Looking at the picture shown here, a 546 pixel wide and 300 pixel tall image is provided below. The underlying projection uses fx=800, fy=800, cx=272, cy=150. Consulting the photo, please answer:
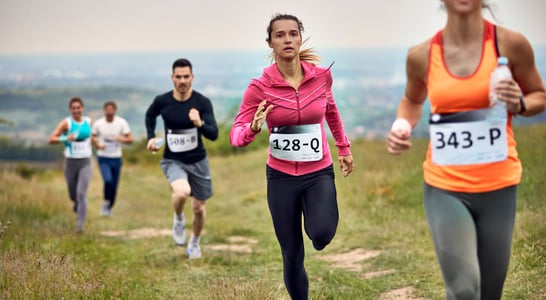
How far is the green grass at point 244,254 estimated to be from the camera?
7.05m

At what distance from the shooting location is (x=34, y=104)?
41.2 m

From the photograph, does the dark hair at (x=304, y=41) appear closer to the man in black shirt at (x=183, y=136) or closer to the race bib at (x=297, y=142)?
the race bib at (x=297, y=142)

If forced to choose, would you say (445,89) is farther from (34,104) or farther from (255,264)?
(34,104)

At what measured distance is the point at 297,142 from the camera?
5.85m

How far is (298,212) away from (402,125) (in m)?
1.75

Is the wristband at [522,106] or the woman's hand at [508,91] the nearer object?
the woman's hand at [508,91]

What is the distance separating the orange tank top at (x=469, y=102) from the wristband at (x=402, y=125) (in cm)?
20

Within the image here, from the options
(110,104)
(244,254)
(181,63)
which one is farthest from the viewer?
(110,104)

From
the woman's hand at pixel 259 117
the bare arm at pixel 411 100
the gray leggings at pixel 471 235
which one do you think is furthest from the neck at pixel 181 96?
the gray leggings at pixel 471 235

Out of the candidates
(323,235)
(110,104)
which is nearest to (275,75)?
(323,235)

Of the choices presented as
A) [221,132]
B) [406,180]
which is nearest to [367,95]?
[221,132]

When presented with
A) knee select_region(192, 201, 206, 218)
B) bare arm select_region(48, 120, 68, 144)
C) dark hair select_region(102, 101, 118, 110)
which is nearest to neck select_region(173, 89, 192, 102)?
knee select_region(192, 201, 206, 218)

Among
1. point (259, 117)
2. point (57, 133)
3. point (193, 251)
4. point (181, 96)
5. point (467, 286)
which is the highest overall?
point (181, 96)

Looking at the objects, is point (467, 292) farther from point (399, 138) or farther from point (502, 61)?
point (502, 61)
